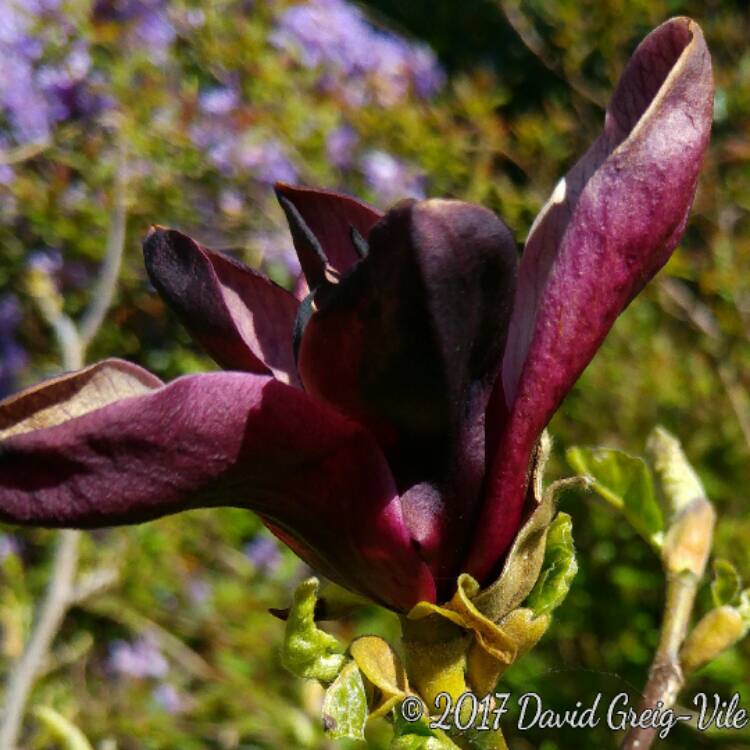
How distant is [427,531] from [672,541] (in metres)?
0.22

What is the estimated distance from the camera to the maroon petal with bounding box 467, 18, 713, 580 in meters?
0.48

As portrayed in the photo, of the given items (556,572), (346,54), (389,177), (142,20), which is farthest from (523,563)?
(346,54)

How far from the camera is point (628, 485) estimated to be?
2.43 feet

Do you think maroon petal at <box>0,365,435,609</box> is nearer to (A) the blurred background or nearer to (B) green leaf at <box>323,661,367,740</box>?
(B) green leaf at <box>323,661,367,740</box>

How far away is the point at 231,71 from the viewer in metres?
2.64

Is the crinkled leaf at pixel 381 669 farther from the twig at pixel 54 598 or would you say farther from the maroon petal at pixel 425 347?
the twig at pixel 54 598

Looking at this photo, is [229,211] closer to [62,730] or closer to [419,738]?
[62,730]

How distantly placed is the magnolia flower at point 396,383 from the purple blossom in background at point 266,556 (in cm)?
213

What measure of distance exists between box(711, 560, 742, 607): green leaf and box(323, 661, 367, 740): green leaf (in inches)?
10.6

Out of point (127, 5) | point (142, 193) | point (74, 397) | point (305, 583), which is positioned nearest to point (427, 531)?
point (305, 583)

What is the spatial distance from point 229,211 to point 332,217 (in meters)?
2.11

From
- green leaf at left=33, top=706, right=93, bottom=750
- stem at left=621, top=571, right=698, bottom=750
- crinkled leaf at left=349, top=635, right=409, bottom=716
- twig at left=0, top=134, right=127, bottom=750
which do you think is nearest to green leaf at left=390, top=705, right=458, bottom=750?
crinkled leaf at left=349, top=635, right=409, bottom=716

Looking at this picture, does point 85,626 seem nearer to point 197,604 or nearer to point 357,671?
point 197,604

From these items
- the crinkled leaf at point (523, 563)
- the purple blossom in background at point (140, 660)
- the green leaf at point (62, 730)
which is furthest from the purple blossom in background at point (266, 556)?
the crinkled leaf at point (523, 563)
